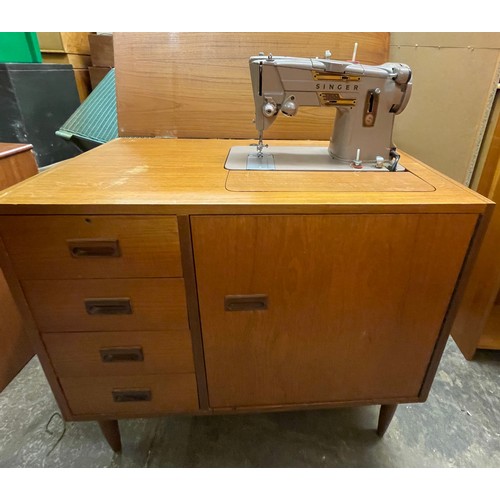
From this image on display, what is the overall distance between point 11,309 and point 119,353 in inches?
27.1

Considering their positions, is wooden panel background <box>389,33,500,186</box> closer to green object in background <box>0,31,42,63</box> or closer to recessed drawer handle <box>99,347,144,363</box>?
recessed drawer handle <box>99,347,144,363</box>

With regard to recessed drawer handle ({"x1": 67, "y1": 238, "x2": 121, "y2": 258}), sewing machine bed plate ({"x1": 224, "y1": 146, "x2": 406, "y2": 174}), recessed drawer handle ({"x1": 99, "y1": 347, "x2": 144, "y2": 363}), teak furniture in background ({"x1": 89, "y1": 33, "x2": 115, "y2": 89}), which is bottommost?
recessed drawer handle ({"x1": 99, "y1": 347, "x2": 144, "y2": 363})

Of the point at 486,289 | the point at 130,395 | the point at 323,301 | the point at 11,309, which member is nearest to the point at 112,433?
the point at 130,395

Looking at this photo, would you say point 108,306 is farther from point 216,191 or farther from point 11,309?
point 11,309

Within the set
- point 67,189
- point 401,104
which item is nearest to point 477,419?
point 401,104

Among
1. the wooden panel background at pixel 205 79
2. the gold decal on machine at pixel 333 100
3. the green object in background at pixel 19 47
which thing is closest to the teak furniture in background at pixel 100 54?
the green object in background at pixel 19 47

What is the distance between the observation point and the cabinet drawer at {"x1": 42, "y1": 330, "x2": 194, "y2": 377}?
73cm

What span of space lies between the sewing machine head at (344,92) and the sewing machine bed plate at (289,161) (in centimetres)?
5

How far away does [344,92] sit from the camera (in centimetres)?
76

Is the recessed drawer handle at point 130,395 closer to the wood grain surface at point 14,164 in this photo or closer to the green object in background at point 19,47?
the wood grain surface at point 14,164

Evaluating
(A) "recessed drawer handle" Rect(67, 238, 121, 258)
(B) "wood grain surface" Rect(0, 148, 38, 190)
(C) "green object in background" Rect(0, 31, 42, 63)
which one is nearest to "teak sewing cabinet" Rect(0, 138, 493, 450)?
(A) "recessed drawer handle" Rect(67, 238, 121, 258)

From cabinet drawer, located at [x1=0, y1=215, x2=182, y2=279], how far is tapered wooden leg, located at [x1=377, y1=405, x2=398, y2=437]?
786mm

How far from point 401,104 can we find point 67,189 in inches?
31.5

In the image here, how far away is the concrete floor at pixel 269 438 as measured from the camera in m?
0.97
